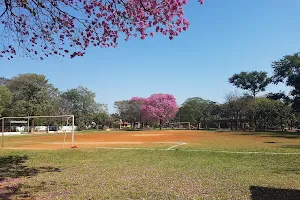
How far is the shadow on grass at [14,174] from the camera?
7594 mm

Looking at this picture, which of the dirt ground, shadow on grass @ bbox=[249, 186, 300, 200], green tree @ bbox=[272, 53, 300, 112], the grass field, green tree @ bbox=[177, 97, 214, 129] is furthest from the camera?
green tree @ bbox=[177, 97, 214, 129]

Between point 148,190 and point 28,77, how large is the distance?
60.5m

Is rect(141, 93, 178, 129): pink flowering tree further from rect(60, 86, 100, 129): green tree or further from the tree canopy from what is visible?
the tree canopy

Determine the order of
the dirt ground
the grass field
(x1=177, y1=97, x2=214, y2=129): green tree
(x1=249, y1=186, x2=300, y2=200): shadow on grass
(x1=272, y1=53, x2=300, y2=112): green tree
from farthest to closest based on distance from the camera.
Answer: (x1=177, y1=97, x2=214, y2=129): green tree, (x1=272, y1=53, x2=300, y2=112): green tree, the dirt ground, the grass field, (x1=249, y1=186, x2=300, y2=200): shadow on grass

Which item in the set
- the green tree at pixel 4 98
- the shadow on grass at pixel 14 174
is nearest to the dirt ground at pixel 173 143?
the shadow on grass at pixel 14 174

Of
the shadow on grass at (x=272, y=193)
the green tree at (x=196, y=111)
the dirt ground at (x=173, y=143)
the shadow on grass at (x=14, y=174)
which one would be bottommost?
the dirt ground at (x=173, y=143)

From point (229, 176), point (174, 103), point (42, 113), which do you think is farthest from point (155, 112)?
point (229, 176)

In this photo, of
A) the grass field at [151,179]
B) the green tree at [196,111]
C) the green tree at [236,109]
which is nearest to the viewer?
the grass field at [151,179]

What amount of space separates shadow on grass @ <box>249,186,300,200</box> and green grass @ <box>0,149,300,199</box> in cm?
12

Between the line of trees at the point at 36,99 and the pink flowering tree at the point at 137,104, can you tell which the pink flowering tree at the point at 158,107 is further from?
the line of trees at the point at 36,99

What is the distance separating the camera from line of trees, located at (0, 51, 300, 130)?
188 ft

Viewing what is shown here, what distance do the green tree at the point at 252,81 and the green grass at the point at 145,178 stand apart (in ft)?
224

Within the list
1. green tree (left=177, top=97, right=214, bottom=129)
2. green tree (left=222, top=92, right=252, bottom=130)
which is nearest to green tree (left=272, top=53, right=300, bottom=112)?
green tree (left=222, top=92, right=252, bottom=130)

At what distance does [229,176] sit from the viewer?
1005 centimetres
